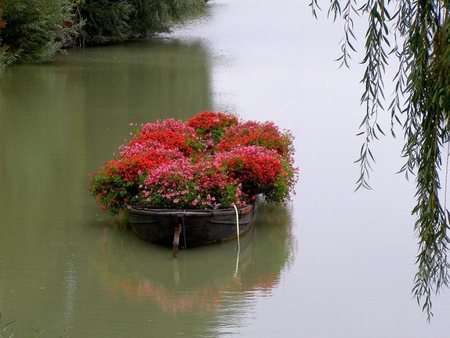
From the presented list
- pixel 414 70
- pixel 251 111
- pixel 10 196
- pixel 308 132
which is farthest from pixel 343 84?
pixel 414 70

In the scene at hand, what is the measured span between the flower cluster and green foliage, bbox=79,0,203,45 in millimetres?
20893

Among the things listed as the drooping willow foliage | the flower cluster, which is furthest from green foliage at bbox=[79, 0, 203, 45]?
the drooping willow foliage

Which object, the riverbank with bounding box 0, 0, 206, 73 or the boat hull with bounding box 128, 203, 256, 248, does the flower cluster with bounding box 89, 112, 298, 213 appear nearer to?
the boat hull with bounding box 128, 203, 256, 248

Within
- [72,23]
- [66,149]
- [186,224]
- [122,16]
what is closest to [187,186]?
[186,224]

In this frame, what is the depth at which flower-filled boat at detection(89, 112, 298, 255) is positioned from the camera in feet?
32.2

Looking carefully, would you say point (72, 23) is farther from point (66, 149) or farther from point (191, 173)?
point (191, 173)

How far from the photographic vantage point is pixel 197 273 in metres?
9.60

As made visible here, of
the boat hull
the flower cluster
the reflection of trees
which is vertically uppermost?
the flower cluster

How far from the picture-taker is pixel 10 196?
12.5 meters

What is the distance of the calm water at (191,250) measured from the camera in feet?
27.6

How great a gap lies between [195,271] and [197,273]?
→ 50 millimetres

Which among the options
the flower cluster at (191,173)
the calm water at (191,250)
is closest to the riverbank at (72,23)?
the calm water at (191,250)

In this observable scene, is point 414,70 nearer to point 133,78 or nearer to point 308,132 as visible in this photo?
point 308,132

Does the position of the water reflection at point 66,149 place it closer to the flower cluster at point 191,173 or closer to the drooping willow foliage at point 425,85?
the flower cluster at point 191,173
